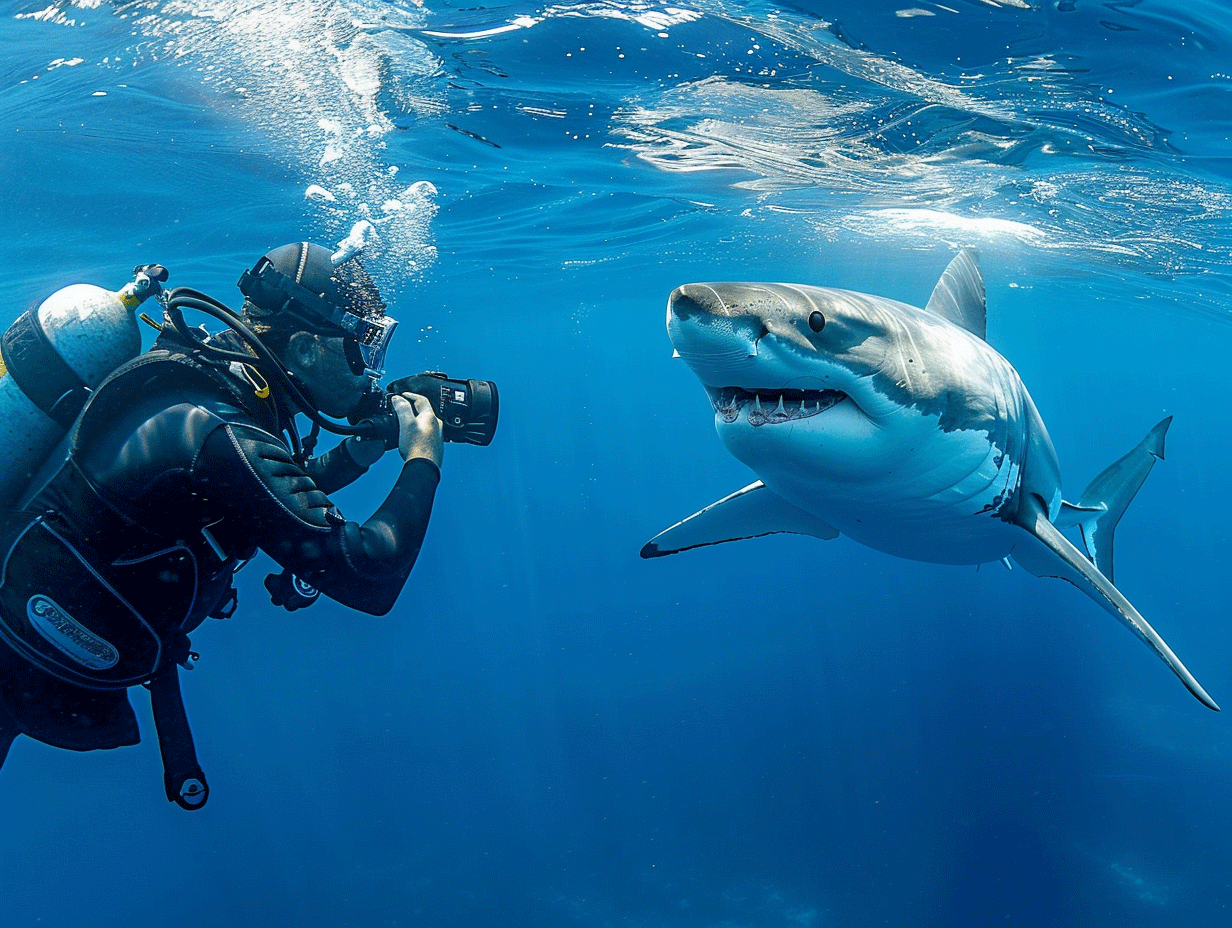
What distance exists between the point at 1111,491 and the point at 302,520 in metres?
5.75

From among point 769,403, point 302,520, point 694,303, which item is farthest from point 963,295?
point 302,520

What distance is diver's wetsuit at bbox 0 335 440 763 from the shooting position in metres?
2.57

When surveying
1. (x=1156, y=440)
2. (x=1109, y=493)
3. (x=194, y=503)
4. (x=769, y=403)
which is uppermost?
(x=769, y=403)

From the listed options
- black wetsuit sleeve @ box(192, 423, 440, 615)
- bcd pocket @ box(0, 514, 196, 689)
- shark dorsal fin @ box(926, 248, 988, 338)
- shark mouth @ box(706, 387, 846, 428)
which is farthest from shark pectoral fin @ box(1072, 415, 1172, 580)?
bcd pocket @ box(0, 514, 196, 689)

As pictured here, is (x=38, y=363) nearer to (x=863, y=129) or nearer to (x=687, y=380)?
(x=863, y=129)

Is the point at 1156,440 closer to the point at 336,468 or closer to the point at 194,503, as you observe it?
the point at 336,468

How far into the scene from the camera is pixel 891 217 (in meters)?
17.0

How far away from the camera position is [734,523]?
5129 millimetres

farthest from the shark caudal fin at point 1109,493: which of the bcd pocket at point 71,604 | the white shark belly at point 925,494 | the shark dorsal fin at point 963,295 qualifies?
the bcd pocket at point 71,604

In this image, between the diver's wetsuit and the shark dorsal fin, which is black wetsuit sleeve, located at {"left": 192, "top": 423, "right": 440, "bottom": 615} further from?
the shark dorsal fin

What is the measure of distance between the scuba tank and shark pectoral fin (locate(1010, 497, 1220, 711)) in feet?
14.5

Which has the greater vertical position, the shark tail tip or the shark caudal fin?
the shark tail tip

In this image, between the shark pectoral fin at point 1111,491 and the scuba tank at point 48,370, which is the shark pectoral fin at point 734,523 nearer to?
the shark pectoral fin at point 1111,491

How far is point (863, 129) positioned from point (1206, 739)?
16.1 metres
